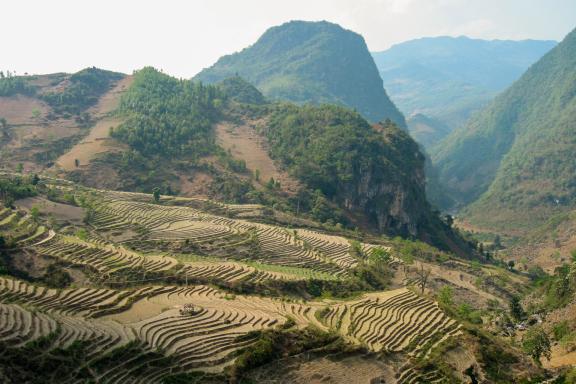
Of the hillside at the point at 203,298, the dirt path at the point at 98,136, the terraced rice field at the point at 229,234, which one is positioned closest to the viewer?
the hillside at the point at 203,298

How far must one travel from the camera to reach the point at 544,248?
268 feet

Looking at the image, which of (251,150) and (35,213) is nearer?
(35,213)

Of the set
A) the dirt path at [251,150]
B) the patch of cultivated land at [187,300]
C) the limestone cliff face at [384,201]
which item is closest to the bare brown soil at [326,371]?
the patch of cultivated land at [187,300]

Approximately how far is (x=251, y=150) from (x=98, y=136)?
22.1 metres

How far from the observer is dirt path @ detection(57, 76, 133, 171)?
66.6 meters

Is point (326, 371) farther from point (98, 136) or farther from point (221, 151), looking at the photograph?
point (98, 136)

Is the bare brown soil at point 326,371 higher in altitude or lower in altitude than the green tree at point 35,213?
lower

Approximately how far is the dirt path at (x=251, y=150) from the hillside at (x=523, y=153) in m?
52.6

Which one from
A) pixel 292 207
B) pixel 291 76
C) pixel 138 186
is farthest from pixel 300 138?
pixel 291 76

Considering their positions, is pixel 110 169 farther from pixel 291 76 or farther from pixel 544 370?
pixel 291 76

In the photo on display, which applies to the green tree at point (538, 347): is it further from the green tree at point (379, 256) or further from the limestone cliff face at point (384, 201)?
the limestone cliff face at point (384, 201)

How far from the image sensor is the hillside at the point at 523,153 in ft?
352

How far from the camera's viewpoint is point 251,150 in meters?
81.2

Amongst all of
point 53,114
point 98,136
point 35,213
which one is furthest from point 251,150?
point 35,213
